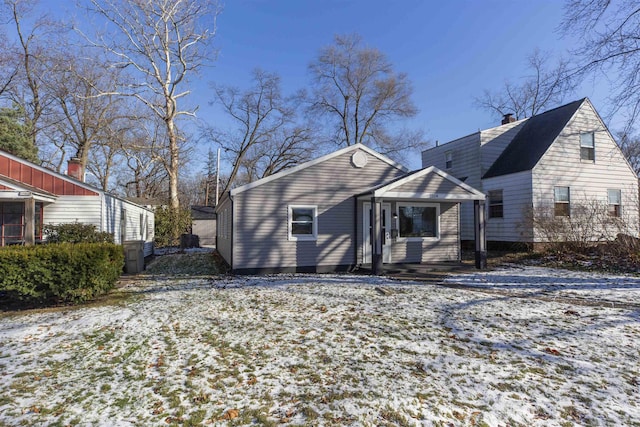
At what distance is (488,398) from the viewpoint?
3254 mm

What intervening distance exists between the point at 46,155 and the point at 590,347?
118 ft

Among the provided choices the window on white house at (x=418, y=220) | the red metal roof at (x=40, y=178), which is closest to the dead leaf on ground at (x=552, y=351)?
the window on white house at (x=418, y=220)

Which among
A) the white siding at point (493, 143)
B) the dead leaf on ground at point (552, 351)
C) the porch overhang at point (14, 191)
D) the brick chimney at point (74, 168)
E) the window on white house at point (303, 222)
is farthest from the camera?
the white siding at point (493, 143)

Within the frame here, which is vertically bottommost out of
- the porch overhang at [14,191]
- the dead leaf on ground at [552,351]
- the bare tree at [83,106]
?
the dead leaf on ground at [552,351]

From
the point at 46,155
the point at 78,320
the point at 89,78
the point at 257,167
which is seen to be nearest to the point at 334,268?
the point at 78,320

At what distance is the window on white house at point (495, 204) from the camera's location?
15479 millimetres

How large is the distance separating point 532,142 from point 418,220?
797cm

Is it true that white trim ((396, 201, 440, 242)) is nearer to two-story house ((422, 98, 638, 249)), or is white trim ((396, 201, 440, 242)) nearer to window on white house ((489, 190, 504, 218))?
two-story house ((422, 98, 638, 249))

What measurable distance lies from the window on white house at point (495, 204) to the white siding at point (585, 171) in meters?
1.71

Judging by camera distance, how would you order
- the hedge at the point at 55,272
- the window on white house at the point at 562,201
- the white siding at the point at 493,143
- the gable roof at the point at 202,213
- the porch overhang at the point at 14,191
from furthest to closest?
1. the gable roof at the point at 202,213
2. the white siding at the point at 493,143
3. the window on white house at the point at 562,201
4. the porch overhang at the point at 14,191
5. the hedge at the point at 55,272

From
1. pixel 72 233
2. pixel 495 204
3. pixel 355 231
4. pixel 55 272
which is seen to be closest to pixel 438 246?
pixel 355 231

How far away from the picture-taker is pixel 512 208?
14.7 m

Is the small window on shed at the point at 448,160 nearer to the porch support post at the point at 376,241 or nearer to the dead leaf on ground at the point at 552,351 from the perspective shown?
the porch support post at the point at 376,241

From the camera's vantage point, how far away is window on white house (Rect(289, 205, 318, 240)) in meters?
10.6
